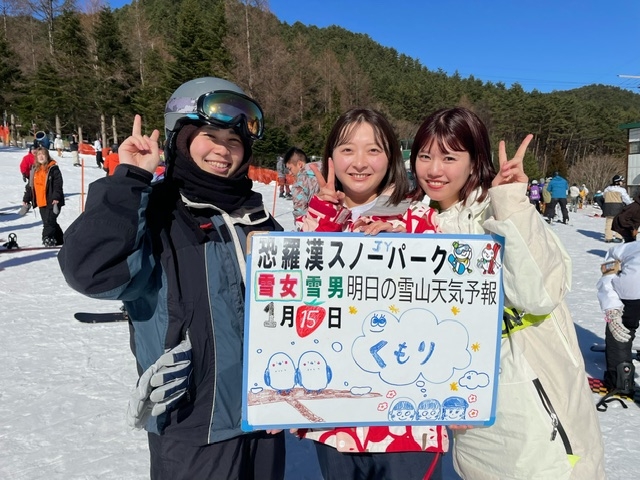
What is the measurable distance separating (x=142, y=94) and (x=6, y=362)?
120ft

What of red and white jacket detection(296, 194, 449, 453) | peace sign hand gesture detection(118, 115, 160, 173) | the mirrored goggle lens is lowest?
red and white jacket detection(296, 194, 449, 453)

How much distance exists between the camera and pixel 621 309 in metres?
3.55

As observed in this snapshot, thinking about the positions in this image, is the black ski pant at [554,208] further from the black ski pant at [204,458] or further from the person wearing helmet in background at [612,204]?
the black ski pant at [204,458]

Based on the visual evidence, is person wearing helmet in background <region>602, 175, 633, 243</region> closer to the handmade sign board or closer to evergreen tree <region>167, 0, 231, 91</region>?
the handmade sign board

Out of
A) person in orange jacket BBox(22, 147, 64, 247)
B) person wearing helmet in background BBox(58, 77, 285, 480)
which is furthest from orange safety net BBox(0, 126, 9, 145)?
person wearing helmet in background BBox(58, 77, 285, 480)

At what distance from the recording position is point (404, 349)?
5.00ft

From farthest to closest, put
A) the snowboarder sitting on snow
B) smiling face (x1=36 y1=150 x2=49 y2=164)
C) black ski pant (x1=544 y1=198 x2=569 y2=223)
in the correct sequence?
black ski pant (x1=544 y1=198 x2=569 y2=223)
smiling face (x1=36 y1=150 x2=49 y2=164)
the snowboarder sitting on snow

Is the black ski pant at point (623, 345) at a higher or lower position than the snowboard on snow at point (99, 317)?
higher

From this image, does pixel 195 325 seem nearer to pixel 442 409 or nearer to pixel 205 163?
pixel 205 163

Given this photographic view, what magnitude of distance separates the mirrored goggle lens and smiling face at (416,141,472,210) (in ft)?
2.43

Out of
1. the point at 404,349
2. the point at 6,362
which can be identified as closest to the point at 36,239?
the point at 6,362

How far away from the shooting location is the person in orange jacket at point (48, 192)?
9.23 metres

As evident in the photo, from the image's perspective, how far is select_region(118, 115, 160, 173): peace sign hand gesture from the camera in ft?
4.61

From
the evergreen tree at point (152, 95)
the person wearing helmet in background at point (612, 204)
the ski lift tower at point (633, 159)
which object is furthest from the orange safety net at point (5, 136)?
the ski lift tower at point (633, 159)
